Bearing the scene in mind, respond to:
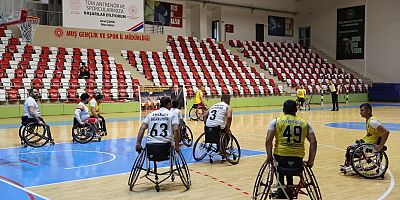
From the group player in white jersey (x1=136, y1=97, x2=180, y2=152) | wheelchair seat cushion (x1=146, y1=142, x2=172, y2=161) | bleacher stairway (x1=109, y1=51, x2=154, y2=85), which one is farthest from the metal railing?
wheelchair seat cushion (x1=146, y1=142, x2=172, y2=161)

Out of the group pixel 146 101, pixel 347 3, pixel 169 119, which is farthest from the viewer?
pixel 347 3

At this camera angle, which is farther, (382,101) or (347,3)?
(347,3)

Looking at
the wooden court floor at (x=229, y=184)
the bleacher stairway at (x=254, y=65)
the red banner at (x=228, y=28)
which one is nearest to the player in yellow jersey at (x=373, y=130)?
the wooden court floor at (x=229, y=184)

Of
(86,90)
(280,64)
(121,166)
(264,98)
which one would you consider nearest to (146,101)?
(121,166)

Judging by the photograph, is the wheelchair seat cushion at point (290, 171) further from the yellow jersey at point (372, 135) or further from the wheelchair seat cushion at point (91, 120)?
the wheelchair seat cushion at point (91, 120)

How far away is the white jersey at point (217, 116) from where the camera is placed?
860 centimetres

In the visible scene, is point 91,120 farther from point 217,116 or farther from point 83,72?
point 83,72

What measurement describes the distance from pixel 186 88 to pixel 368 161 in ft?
54.8

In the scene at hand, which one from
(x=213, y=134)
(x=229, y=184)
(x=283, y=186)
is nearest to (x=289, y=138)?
(x=283, y=186)

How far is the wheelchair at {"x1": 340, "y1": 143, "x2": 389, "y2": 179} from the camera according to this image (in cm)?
729

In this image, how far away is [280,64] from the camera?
31.9 meters

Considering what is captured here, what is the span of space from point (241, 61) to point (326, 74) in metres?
6.91

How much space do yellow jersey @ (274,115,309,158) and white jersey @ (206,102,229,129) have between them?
3600 millimetres

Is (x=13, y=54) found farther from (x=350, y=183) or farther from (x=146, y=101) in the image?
(x=350, y=183)
